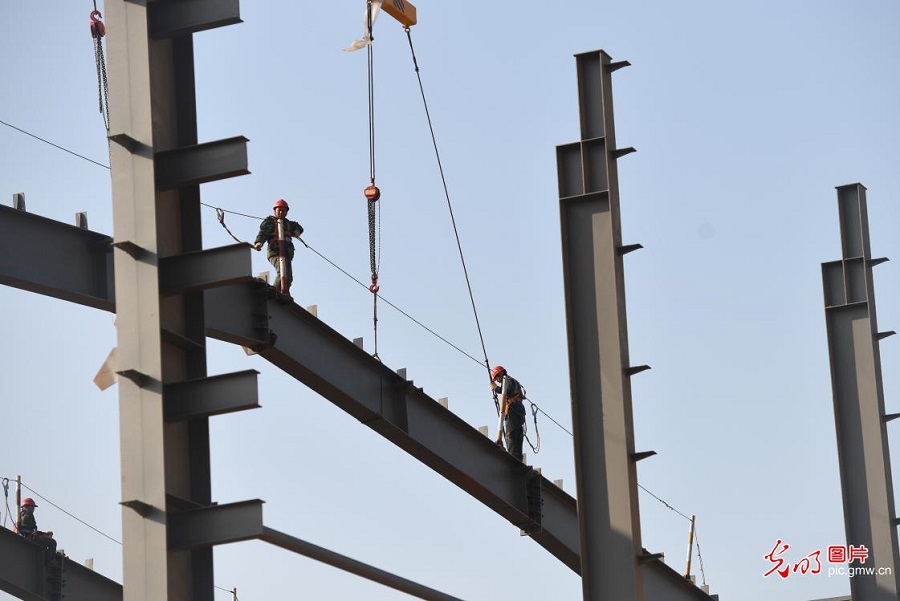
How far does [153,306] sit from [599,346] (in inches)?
188

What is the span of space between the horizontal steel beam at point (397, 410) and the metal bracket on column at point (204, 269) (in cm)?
332

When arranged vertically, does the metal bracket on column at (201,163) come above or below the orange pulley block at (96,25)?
below

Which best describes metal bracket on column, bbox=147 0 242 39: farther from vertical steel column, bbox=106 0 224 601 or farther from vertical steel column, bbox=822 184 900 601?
vertical steel column, bbox=822 184 900 601

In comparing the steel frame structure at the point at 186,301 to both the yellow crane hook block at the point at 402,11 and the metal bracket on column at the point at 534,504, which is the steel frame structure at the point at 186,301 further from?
the yellow crane hook block at the point at 402,11

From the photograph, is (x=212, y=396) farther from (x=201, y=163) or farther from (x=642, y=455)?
(x=642, y=455)

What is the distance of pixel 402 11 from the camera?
20.7 metres

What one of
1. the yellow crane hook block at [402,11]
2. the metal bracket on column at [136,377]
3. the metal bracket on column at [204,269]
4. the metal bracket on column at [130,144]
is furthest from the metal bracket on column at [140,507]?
the yellow crane hook block at [402,11]

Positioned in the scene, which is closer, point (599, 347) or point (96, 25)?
point (599, 347)

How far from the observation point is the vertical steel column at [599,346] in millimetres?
13570

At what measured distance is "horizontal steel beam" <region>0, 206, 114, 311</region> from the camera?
1380 centimetres

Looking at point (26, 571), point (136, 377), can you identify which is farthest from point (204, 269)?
point (26, 571)

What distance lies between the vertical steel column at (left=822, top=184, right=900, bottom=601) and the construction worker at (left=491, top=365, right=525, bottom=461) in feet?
13.6

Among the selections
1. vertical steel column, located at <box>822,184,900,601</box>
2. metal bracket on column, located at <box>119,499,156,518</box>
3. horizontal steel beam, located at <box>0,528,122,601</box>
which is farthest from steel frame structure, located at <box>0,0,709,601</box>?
vertical steel column, located at <box>822,184,900,601</box>

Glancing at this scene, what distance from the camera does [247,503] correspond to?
1039 centimetres
